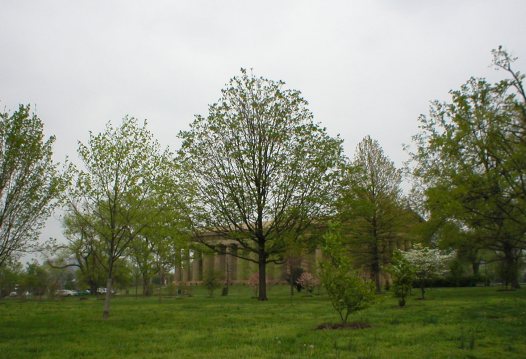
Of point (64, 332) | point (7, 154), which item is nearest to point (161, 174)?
point (7, 154)

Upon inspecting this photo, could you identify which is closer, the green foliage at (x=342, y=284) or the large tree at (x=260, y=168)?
the green foliage at (x=342, y=284)

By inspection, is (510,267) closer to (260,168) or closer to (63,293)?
(260,168)

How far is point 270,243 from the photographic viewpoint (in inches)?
1291

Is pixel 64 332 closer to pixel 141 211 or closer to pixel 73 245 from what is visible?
pixel 141 211

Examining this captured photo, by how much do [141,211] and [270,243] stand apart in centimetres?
1358

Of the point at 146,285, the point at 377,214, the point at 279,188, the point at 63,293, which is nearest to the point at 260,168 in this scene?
the point at 279,188

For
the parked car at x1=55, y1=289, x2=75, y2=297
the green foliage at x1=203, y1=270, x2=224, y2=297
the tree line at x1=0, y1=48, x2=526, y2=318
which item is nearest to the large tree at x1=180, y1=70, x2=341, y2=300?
the tree line at x1=0, y1=48, x2=526, y2=318

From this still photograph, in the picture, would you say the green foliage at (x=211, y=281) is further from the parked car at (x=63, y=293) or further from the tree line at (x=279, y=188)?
the parked car at (x=63, y=293)

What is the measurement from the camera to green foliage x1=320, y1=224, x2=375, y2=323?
13.6 metres

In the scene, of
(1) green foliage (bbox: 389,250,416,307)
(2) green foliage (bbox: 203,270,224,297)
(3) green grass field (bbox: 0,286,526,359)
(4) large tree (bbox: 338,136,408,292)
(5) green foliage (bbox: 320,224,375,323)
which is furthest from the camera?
(2) green foliage (bbox: 203,270,224,297)

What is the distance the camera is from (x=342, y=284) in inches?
538

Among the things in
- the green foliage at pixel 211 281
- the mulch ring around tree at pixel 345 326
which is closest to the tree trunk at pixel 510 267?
the mulch ring around tree at pixel 345 326

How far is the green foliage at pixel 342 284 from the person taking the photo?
1362cm

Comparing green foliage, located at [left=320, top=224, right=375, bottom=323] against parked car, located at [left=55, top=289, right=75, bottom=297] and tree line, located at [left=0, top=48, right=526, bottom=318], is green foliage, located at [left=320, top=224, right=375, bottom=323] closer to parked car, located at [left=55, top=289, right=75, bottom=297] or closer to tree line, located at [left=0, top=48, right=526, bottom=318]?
tree line, located at [left=0, top=48, right=526, bottom=318]
